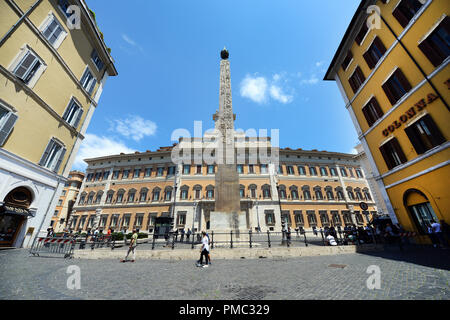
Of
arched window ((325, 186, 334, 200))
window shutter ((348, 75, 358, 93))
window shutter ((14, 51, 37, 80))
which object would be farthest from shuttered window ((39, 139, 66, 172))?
arched window ((325, 186, 334, 200))

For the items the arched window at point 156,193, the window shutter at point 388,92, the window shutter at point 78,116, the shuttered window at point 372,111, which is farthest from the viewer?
the arched window at point 156,193

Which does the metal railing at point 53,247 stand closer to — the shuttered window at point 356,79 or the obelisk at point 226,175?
the obelisk at point 226,175

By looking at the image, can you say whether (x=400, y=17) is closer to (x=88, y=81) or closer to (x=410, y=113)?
(x=410, y=113)

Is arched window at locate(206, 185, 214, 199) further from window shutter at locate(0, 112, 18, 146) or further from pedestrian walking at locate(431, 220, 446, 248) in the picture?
pedestrian walking at locate(431, 220, 446, 248)

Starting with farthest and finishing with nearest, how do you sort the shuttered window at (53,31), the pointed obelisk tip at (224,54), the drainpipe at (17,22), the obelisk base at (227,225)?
the pointed obelisk tip at (224,54), the shuttered window at (53,31), the obelisk base at (227,225), the drainpipe at (17,22)

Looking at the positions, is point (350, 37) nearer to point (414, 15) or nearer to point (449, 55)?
point (414, 15)

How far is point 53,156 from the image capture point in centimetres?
1124

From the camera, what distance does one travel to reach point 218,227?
10141 mm

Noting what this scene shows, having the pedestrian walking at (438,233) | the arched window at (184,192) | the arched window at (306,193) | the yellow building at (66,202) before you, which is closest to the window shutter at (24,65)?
the arched window at (184,192)

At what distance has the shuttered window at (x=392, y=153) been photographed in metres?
9.86

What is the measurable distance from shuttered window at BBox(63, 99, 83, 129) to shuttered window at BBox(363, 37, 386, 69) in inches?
827

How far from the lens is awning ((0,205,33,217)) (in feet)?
27.2

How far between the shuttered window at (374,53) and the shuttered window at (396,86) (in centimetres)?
172
